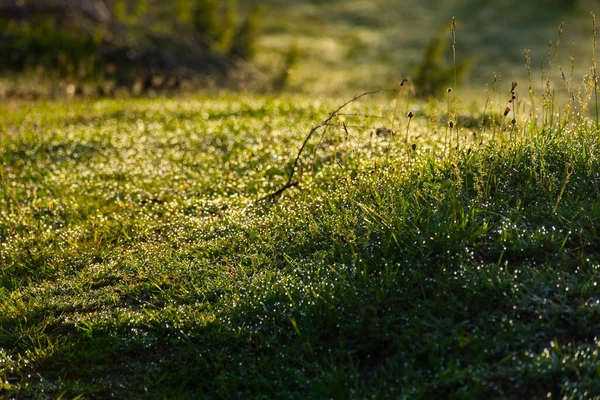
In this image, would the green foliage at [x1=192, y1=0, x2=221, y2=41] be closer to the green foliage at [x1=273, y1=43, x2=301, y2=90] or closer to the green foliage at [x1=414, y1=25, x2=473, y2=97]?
the green foliage at [x1=273, y1=43, x2=301, y2=90]

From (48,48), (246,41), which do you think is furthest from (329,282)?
(246,41)

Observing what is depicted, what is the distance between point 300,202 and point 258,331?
173 centimetres

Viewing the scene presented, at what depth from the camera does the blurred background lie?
13.8m

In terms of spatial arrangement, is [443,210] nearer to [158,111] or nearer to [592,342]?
[592,342]

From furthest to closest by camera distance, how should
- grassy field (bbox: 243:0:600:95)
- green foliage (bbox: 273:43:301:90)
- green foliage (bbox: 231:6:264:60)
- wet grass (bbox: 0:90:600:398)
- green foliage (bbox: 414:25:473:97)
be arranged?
green foliage (bbox: 231:6:264:60) → grassy field (bbox: 243:0:600:95) → green foliage (bbox: 273:43:301:90) → green foliage (bbox: 414:25:473:97) → wet grass (bbox: 0:90:600:398)

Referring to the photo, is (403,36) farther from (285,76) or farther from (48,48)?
(48,48)

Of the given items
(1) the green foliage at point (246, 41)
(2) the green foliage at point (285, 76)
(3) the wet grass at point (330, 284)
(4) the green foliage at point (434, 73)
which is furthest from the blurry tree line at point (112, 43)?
(3) the wet grass at point (330, 284)

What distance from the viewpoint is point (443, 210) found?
4340mm

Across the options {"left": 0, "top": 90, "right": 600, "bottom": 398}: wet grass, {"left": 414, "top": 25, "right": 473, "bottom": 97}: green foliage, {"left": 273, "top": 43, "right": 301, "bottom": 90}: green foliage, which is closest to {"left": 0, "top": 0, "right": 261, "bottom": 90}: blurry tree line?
{"left": 273, "top": 43, "right": 301, "bottom": 90}: green foliage

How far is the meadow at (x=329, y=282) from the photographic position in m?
3.46

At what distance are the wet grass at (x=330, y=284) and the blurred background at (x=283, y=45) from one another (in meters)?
4.62

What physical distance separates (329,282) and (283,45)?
17.8m

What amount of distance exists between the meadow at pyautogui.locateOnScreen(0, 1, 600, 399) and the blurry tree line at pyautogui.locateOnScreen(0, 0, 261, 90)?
815 centimetres

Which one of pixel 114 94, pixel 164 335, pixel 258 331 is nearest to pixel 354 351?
pixel 258 331
